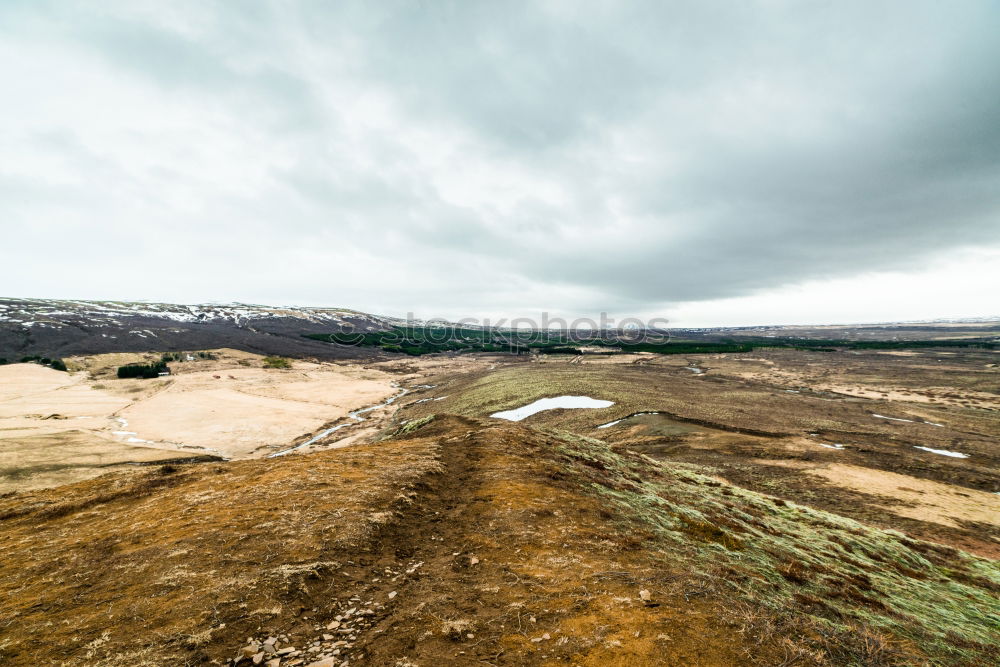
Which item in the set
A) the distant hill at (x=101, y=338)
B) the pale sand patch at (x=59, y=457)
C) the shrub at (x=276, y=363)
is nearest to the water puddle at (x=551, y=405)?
the pale sand patch at (x=59, y=457)

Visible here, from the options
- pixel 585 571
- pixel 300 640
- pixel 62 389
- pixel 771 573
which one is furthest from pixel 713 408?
pixel 62 389

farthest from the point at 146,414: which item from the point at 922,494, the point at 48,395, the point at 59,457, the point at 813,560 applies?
the point at 922,494

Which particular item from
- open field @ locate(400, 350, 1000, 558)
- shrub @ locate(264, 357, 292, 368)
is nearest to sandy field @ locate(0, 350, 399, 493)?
shrub @ locate(264, 357, 292, 368)

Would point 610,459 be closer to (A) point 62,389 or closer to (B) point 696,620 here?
(B) point 696,620

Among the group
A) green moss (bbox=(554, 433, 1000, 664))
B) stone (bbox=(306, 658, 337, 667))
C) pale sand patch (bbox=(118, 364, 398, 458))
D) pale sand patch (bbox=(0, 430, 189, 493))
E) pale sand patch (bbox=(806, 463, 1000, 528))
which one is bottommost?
pale sand patch (bbox=(118, 364, 398, 458))

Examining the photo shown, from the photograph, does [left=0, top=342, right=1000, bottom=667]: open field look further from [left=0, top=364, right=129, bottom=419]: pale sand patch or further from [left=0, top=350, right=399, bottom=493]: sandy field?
[left=0, top=364, right=129, bottom=419]: pale sand patch

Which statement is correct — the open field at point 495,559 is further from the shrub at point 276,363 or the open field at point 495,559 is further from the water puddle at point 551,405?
the shrub at point 276,363
